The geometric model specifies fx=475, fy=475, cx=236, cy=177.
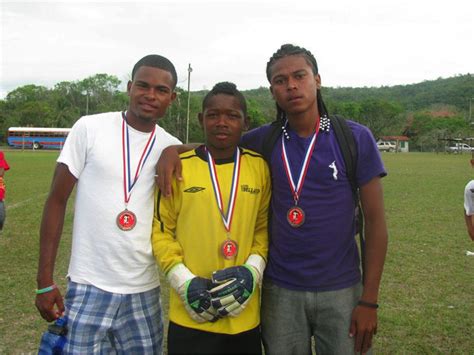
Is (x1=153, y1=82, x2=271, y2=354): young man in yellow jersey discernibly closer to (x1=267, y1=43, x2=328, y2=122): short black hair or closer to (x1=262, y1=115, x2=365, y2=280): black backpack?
(x1=262, y1=115, x2=365, y2=280): black backpack

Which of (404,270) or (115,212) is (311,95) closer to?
(115,212)

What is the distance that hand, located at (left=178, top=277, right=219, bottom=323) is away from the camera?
2457mm

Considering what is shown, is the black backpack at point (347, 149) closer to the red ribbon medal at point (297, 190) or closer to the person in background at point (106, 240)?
the red ribbon medal at point (297, 190)

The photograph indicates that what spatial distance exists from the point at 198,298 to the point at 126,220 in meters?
0.61

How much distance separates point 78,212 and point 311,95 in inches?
58.8

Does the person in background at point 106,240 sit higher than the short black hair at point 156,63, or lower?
lower

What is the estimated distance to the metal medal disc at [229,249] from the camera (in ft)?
8.54

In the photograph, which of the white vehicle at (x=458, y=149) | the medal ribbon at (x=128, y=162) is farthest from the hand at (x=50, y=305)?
the white vehicle at (x=458, y=149)

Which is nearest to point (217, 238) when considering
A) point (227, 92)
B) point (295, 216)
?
point (295, 216)

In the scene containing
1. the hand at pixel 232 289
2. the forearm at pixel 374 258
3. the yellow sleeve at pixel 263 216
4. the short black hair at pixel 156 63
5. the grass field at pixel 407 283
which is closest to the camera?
the hand at pixel 232 289

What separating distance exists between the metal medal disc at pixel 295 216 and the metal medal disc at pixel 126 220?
0.87 m

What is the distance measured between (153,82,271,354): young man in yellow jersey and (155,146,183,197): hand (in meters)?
0.06

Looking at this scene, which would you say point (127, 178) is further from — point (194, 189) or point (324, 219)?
point (324, 219)

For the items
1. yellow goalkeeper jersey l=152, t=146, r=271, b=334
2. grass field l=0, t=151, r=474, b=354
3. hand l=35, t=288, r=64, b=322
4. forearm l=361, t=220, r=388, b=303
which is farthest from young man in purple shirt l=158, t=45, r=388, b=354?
grass field l=0, t=151, r=474, b=354
